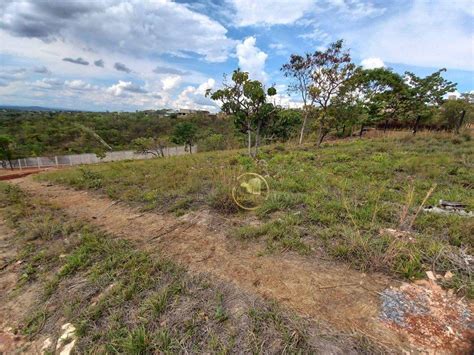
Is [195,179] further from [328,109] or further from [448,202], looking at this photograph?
[328,109]

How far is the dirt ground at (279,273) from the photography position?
4.66ft

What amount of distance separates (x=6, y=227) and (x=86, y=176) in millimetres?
2601

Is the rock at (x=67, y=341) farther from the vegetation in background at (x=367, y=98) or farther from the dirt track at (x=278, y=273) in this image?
the vegetation in background at (x=367, y=98)

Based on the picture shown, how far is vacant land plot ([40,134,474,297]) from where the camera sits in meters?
1.93

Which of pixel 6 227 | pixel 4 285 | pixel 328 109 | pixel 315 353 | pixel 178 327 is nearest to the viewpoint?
pixel 315 353

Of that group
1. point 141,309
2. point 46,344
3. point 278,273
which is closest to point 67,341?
point 46,344

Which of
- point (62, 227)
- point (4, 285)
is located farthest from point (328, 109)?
point (4, 285)

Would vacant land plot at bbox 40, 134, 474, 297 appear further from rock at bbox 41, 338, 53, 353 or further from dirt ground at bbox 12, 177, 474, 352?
rock at bbox 41, 338, 53, 353

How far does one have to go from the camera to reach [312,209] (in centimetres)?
296

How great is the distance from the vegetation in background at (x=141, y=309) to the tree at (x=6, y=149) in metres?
23.5

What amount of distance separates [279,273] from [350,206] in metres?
1.65

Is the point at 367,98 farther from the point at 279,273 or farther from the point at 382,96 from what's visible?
the point at 279,273

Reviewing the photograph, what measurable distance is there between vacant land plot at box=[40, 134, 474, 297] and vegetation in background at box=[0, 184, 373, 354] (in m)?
0.79

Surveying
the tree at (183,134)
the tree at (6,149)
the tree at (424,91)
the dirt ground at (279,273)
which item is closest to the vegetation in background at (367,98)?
the tree at (424,91)
